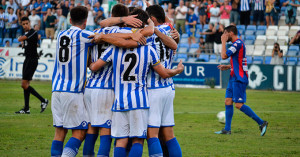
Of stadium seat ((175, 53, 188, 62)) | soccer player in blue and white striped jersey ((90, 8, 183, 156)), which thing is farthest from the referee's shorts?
stadium seat ((175, 53, 188, 62))

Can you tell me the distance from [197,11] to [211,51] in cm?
346

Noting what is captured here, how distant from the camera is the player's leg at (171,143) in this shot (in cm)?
659

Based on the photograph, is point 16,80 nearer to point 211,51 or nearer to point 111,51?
point 211,51

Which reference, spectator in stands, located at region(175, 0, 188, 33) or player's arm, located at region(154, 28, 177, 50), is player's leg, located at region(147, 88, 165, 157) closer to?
player's arm, located at region(154, 28, 177, 50)

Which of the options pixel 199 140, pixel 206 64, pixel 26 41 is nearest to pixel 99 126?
pixel 199 140

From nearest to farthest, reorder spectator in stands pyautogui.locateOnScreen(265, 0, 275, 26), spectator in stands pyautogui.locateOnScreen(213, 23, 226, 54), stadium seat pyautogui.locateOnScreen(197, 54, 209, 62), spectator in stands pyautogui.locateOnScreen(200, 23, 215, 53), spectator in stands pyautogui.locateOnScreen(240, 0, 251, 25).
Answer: stadium seat pyautogui.locateOnScreen(197, 54, 209, 62) < spectator in stands pyautogui.locateOnScreen(213, 23, 226, 54) < spectator in stands pyautogui.locateOnScreen(240, 0, 251, 25) < spectator in stands pyautogui.locateOnScreen(265, 0, 275, 26) < spectator in stands pyautogui.locateOnScreen(200, 23, 215, 53)

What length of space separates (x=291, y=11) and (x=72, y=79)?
64.0 ft

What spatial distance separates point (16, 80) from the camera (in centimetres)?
2484

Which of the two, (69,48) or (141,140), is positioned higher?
(69,48)

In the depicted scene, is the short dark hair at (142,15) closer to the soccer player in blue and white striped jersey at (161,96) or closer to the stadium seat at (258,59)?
the soccer player in blue and white striped jersey at (161,96)

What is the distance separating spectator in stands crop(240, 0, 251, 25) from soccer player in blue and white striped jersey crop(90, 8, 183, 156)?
1905cm

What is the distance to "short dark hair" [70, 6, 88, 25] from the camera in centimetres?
657

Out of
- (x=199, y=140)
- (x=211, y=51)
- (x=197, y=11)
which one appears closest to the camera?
(x=199, y=140)

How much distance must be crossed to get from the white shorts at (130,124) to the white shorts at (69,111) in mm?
683
